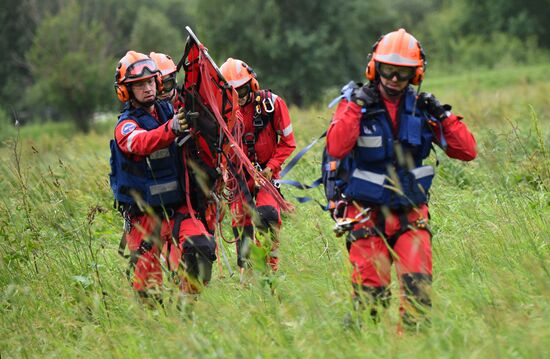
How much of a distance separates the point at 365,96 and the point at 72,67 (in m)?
40.7

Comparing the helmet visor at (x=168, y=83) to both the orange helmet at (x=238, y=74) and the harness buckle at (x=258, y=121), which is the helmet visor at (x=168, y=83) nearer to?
the orange helmet at (x=238, y=74)

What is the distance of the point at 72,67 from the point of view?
1718 inches

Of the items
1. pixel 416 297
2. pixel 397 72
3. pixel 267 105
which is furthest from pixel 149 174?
pixel 416 297

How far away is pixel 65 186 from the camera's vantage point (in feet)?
36.7

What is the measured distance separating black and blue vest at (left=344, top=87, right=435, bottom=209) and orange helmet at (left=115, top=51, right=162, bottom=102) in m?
1.99

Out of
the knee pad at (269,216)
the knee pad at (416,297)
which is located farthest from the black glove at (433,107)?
the knee pad at (269,216)

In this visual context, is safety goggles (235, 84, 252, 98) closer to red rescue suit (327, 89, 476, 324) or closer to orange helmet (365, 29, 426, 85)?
red rescue suit (327, 89, 476, 324)


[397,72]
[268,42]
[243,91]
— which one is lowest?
[268,42]

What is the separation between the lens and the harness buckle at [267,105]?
7.51 m

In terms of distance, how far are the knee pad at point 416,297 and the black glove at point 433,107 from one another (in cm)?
100

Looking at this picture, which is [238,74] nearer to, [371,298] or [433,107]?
[433,107]

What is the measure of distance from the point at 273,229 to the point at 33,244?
228cm

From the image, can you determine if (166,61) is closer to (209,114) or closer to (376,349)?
(209,114)

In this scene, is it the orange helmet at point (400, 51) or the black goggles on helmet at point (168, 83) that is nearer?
the orange helmet at point (400, 51)
